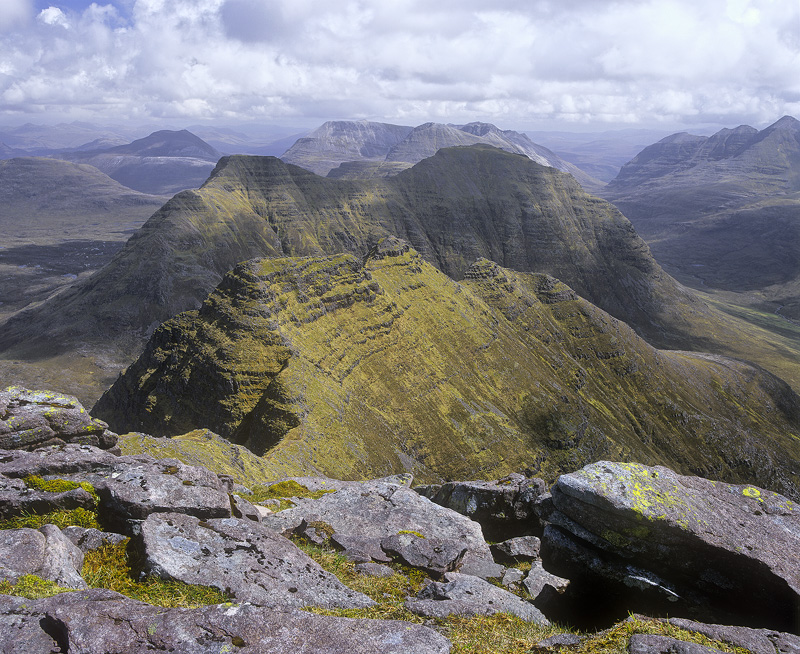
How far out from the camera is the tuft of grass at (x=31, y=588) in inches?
410

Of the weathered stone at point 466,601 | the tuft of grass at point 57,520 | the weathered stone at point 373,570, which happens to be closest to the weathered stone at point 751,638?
the weathered stone at point 466,601

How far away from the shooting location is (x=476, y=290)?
400 feet

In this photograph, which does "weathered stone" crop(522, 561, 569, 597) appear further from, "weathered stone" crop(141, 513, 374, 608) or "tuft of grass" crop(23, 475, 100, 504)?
"tuft of grass" crop(23, 475, 100, 504)

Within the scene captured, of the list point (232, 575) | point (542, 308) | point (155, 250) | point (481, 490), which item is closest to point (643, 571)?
point (481, 490)

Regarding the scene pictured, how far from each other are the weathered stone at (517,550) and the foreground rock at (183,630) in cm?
1163

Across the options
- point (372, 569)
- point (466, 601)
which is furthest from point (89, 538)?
point (466, 601)

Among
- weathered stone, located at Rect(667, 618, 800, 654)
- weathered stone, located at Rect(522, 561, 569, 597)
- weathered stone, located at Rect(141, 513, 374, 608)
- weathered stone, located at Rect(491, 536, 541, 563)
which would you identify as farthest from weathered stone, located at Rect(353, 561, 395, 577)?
weathered stone, located at Rect(667, 618, 800, 654)

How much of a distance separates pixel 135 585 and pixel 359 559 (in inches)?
304

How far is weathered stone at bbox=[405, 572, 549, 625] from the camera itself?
13.0m

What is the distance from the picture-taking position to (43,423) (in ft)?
66.3

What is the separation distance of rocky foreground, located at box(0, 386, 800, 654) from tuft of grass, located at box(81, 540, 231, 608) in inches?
9.7

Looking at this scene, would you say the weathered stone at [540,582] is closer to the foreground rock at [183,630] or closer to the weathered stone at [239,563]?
the weathered stone at [239,563]

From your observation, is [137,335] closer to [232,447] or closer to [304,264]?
[304,264]

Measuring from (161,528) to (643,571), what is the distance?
14969 mm
